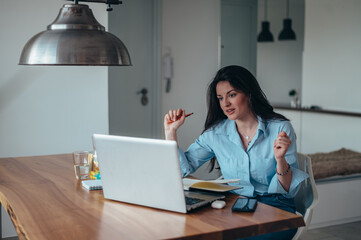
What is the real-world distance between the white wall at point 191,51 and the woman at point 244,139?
272cm

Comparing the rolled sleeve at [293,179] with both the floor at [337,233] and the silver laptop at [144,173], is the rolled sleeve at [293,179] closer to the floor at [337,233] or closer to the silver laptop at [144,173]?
the silver laptop at [144,173]

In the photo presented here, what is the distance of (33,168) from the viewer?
245 cm

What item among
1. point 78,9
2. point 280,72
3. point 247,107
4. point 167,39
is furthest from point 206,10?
point 78,9

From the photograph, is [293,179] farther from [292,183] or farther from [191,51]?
[191,51]

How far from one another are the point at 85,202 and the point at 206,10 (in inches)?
145

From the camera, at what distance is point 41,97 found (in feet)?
11.9

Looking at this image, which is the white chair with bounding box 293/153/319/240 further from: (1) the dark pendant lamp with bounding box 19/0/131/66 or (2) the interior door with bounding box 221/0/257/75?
(2) the interior door with bounding box 221/0/257/75

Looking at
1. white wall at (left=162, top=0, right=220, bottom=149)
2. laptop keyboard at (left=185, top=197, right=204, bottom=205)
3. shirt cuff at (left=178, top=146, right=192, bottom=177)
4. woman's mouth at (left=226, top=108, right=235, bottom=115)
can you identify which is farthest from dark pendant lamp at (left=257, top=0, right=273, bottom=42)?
laptop keyboard at (left=185, top=197, right=204, bottom=205)

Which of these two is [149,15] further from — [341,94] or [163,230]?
[163,230]

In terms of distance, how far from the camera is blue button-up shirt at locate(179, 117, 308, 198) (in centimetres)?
213

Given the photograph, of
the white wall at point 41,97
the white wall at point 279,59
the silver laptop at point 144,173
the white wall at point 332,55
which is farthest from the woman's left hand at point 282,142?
the white wall at point 279,59

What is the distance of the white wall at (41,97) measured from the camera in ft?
11.5

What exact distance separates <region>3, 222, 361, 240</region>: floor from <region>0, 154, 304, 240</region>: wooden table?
1934 mm

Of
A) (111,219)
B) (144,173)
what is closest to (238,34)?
(144,173)
